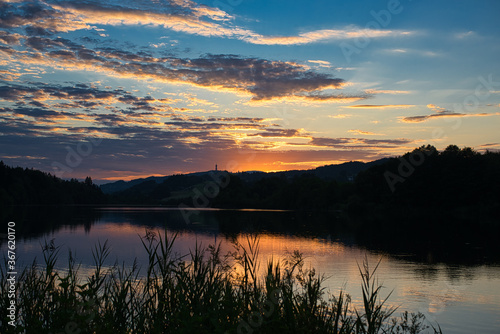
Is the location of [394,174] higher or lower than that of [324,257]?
higher

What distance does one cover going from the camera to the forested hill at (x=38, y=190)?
110m

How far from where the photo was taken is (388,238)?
40812mm

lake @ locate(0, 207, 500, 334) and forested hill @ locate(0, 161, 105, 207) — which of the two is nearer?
lake @ locate(0, 207, 500, 334)

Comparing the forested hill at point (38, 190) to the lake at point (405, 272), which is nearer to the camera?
the lake at point (405, 272)

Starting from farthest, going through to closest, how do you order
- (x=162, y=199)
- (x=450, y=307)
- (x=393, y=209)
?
1. (x=162, y=199)
2. (x=393, y=209)
3. (x=450, y=307)

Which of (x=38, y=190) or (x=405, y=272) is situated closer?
(x=405, y=272)

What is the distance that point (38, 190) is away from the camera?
13600cm

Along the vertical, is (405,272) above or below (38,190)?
below

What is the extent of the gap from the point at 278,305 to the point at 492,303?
13.1 meters

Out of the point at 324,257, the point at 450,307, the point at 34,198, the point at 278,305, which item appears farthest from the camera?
the point at 34,198

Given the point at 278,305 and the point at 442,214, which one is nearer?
the point at 278,305

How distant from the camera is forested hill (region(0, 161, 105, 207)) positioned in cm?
10981

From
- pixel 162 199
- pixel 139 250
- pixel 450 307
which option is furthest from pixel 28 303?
pixel 162 199

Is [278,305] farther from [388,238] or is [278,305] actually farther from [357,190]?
[357,190]
